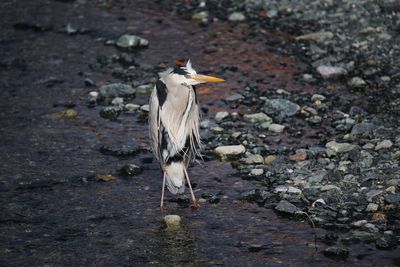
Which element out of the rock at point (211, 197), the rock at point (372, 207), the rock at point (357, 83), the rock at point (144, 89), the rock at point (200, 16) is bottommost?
the rock at point (211, 197)

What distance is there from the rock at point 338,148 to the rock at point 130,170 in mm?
1811

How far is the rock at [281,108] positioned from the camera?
7855 mm

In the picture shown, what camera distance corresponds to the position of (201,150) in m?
6.78

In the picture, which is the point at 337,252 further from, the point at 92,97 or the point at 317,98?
the point at 92,97

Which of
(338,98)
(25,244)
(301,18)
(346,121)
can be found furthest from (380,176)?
(301,18)

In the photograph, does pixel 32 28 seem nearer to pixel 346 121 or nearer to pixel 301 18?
pixel 301 18

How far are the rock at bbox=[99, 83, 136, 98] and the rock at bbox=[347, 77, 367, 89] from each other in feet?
8.33

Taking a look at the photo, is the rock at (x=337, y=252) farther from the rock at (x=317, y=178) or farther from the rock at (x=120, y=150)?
the rock at (x=120, y=150)

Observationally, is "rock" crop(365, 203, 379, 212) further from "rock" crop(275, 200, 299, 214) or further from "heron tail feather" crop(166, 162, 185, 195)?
"heron tail feather" crop(166, 162, 185, 195)

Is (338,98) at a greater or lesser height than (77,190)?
greater

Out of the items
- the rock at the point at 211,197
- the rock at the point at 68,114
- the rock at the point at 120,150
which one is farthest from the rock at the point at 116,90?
the rock at the point at 211,197

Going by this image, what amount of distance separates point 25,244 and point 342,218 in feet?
8.15

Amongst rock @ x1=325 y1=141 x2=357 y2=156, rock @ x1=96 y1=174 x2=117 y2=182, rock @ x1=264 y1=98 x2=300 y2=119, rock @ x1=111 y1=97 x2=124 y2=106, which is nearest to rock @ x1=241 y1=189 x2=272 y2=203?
rock @ x1=325 y1=141 x2=357 y2=156

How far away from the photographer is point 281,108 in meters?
7.92
